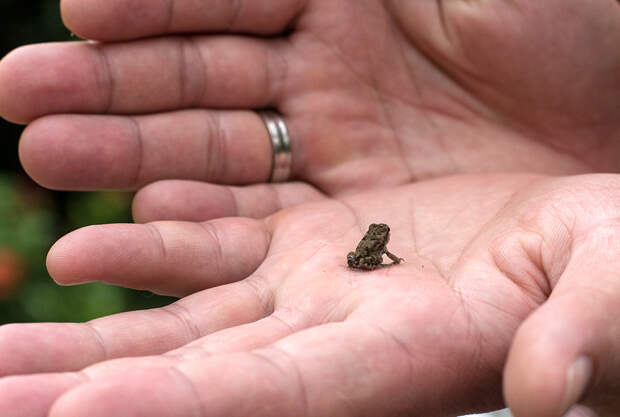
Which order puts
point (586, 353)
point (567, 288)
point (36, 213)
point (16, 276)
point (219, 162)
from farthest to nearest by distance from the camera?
1. point (36, 213)
2. point (16, 276)
3. point (219, 162)
4. point (567, 288)
5. point (586, 353)

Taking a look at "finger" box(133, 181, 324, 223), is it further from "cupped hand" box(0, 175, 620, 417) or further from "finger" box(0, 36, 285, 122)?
"finger" box(0, 36, 285, 122)

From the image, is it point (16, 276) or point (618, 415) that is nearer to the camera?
point (618, 415)

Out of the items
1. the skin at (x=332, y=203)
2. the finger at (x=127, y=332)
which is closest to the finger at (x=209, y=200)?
the skin at (x=332, y=203)

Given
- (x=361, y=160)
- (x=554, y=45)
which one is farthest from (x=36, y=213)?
(x=554, y=45)

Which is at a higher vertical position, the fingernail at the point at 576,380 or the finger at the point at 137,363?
the fingernail at the point at 576,380

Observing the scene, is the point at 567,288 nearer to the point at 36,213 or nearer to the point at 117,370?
the point at 117,370

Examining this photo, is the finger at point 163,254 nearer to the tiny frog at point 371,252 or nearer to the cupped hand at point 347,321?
the cupped hand at point 347,321
